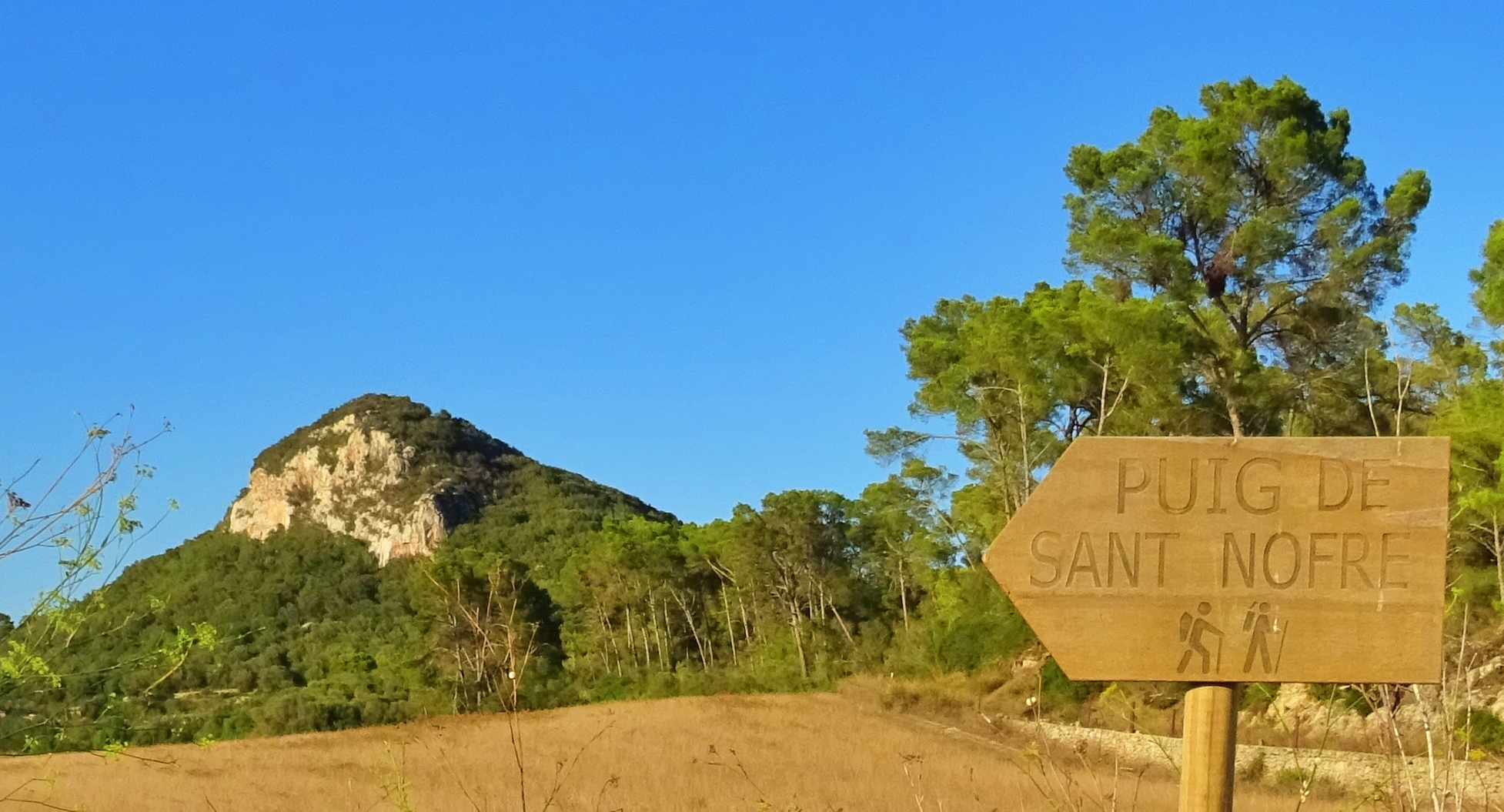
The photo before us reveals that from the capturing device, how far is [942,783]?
7.16 metres

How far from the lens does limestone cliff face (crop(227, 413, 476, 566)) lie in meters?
85.3

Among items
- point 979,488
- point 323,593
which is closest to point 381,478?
point 323,593

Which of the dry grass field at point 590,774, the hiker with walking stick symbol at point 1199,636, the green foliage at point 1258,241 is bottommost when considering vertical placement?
the dry grass field at point 590,774

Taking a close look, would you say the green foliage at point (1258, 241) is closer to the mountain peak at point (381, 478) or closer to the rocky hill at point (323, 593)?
the rocky hill at point (323, 593)

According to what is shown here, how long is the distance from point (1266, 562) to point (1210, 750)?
0.31 meters

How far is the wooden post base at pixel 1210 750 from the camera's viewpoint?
6.31ft

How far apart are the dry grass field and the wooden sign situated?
716 mm

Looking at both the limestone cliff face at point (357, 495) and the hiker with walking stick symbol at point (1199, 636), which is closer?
the hiker with walking stick symbol at point (1199, 636)

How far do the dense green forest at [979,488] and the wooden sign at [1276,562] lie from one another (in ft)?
3.62

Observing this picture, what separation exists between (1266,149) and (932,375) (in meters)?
9.98

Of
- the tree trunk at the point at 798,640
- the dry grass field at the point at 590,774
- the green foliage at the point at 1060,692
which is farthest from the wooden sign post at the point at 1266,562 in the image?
the tree trunk at the point at 798,640

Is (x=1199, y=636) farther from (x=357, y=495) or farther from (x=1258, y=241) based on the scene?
(x=357, y=495)

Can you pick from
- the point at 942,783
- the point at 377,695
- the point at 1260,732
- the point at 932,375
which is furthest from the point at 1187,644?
the point at 377,695

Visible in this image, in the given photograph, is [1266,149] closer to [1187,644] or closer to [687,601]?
[1187,644]
